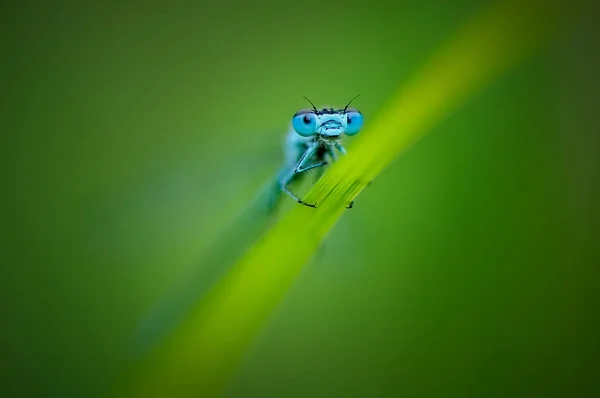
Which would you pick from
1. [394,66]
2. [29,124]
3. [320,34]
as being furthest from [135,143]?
[394,66]

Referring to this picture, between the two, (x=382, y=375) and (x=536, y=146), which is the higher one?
(x=536, y=146)

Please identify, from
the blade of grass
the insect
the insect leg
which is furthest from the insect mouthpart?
the blade of grass

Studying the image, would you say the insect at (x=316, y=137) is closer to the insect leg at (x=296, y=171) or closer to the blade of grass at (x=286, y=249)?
the insect leg at (x=296, y=171)

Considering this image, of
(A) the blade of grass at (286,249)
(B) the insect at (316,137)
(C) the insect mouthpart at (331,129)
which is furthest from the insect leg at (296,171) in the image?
(A) the blade of grass at (286,249)

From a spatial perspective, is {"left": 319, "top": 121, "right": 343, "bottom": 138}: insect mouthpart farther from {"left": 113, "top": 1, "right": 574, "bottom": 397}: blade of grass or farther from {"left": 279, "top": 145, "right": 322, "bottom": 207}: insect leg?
{"left": 113, "top": 1, "right": 574, "bottom": 397}: blade of grass

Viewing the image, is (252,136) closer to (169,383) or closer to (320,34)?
(320,34)

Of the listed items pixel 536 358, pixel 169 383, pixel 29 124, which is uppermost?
pixel 536 358

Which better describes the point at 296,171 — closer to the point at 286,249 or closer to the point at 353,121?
the point at 353,121

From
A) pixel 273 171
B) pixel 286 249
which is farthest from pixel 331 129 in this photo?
pixel 286 249
